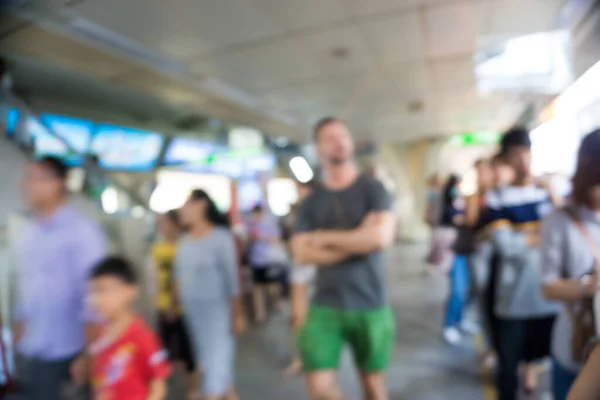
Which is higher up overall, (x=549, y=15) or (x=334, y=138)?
(x=549, y=15)

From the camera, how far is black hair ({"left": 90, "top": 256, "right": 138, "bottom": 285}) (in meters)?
1.68

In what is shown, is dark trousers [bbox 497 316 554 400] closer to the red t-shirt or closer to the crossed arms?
the crossed arms

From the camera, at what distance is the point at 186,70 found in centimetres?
530

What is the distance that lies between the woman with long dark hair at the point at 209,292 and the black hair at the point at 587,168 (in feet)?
5.88

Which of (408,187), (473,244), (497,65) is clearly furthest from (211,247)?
(408,187)

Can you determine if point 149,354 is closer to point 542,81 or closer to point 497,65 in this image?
point 542,81

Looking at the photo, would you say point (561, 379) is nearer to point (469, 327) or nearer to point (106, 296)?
point (106, 296)

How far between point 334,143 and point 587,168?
2.95 feet

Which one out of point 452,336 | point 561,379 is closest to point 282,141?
point 452,336

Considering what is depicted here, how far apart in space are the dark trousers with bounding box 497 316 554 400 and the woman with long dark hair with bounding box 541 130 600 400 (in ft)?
1.91

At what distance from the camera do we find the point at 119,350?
5.32 ft

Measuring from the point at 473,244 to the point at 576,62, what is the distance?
Answer: 116 centimetres

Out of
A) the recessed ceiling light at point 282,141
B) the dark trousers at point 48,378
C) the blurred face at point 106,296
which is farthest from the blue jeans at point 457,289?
the recessed ceiling light at point 282,141

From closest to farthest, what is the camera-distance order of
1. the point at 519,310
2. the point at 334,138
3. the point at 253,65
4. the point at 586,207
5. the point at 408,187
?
the point at 586,207
the point at 334,138
the point at 519,310
the point at 253,65
the point at 408,187
